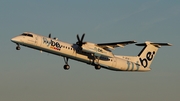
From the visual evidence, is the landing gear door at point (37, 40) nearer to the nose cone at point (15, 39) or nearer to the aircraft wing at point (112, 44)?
the nose cone at point (15, 39)

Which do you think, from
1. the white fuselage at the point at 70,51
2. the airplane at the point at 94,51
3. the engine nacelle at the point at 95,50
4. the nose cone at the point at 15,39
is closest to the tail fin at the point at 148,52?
the airplane at the point at 94,51

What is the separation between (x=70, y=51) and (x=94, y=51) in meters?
3.39

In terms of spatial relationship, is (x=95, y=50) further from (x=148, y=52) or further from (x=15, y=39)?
(x=148, y=52)

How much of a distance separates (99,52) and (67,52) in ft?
15.5

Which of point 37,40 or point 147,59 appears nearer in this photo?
point 37,40

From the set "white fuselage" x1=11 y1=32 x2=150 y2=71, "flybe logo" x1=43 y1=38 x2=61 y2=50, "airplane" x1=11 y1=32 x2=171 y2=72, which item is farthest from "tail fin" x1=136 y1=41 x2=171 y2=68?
"flybe logo" x1=43 y1=38 x2=61 y2=50

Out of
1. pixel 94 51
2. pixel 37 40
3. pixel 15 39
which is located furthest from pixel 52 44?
pixel 94 51

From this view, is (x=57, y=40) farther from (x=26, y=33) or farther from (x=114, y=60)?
(x=114, y=60)

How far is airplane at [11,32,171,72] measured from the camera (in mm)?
46375

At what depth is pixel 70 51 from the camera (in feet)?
159

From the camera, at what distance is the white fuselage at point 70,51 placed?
46.0 m

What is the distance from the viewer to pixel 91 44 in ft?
164

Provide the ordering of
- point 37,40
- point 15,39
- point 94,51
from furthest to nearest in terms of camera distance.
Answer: point 94,51 < point 37,40 < point 15,39

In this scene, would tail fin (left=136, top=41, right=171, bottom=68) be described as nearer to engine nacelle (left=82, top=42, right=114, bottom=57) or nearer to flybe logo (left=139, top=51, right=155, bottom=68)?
flybe logo (left=139, top=51, right=155, bottom=68)
